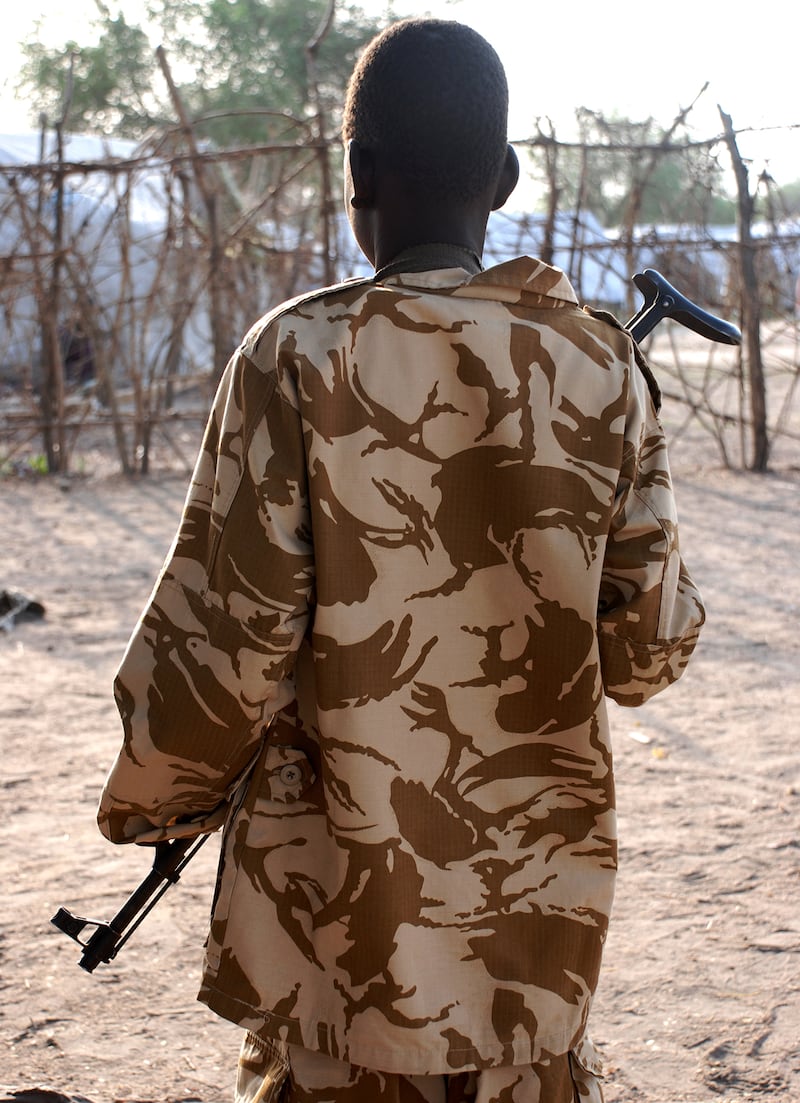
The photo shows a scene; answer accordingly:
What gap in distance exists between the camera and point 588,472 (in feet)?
3.84

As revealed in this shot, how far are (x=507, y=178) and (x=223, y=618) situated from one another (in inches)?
21.7

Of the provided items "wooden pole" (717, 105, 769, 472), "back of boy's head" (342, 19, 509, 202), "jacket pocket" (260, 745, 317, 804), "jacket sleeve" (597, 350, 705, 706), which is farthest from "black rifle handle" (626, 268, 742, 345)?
"wooden pole" (717, 105, 769, 472)

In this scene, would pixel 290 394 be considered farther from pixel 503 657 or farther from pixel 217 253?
pixel 217 253

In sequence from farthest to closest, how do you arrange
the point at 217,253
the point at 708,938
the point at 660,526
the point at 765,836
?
the point at 217,253 < the point at 765,836 < the point at 708,938 < the point at 660,526

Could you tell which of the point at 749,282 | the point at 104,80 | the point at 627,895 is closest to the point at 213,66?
the point at 104,80

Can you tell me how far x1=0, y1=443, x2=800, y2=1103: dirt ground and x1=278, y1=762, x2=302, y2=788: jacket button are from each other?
3.11 ft

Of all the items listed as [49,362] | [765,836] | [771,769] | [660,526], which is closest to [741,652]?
[771,769]

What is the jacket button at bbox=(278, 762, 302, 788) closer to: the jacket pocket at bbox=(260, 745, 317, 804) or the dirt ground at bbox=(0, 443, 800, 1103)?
the jacket pocket at bbox=(260, 745, 317, 804)

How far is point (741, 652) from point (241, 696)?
140 inches

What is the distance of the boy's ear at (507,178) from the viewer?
123 centimetres

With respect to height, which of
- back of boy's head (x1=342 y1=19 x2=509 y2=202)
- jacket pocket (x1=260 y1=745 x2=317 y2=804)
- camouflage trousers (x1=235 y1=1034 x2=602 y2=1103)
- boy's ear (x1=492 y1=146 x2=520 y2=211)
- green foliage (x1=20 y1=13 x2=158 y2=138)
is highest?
green foliage (x1=20 y1=13 x2=158 y2=138)

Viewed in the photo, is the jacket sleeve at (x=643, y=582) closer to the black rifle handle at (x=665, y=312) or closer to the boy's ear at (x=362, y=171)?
the black rifle handle at (x=665, y=312)

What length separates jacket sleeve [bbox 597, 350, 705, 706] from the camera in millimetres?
1199

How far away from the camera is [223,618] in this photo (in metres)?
1.12
